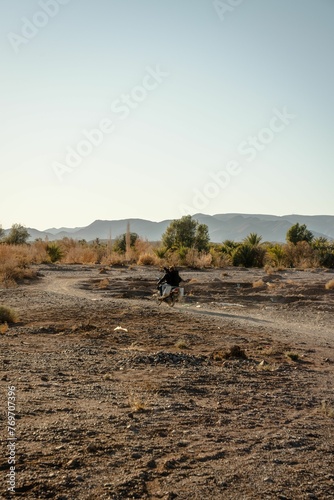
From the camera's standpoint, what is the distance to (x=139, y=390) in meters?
7.43

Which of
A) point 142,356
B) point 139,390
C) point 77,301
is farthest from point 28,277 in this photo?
point 139,390

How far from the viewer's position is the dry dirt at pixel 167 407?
4711mm

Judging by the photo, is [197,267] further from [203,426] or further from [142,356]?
[203,426]

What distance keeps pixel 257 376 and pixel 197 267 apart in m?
25.1

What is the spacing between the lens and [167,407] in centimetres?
666

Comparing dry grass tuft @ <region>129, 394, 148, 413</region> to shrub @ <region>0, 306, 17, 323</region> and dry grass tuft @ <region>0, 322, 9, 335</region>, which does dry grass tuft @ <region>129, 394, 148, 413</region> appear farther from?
shrub @ <region>0, 306, 17, 323</region>

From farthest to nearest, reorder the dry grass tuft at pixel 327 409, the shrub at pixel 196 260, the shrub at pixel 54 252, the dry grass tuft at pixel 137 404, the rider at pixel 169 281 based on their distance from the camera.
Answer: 1. the shrub at pixel 54 252
2. the shrub at pixel 196 260
3. the rider at pixel 169 281
4. the dry grass tuft at pixel 327 409
5. the dry grass tuft at pixel 137 404

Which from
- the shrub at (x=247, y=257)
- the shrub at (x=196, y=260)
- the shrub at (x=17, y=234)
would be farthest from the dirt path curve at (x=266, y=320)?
the shrub at (x=17, y=234)

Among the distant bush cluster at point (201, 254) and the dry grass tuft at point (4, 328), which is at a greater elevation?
the distant bush cluster at point (201, 254)

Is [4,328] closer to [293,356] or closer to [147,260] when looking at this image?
[293,356]

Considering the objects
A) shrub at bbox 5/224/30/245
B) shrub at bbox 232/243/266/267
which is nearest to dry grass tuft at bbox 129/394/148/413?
shrub at bbox 232/243/266/267

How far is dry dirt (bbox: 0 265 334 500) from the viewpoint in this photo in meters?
4.71

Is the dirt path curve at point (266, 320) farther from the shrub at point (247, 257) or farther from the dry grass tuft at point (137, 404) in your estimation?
the shrub at point (247, 257)

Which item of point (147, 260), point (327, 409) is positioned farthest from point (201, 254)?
point (327, 409)
